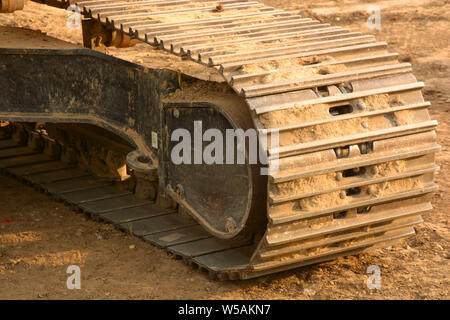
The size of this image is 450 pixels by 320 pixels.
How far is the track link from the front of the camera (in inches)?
203

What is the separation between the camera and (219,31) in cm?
615

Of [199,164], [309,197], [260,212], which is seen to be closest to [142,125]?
[199,164]

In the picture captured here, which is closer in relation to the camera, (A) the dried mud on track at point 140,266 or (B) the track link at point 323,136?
(B) the track link at point 323,136

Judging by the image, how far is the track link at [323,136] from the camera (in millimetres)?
5168

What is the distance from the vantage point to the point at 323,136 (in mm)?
5207

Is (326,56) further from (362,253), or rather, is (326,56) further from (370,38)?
(362,253)

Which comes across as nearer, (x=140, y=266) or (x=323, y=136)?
(x=323, y=136)

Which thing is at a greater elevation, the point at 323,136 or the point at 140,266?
the point at 323,136

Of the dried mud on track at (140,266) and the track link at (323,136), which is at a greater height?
the track link at (323,136)

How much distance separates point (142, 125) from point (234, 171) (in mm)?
1007

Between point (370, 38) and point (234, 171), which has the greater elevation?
point (370, 38)

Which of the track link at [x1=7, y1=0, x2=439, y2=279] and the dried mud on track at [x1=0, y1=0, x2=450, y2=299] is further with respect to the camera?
the dried mud on track at [x1=0, y1=0, x2=450, y2=299]

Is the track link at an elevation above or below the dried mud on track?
above

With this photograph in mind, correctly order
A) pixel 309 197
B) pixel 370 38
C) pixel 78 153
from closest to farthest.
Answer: pixel 309 197
pixel 370 38
pixel 78 153
